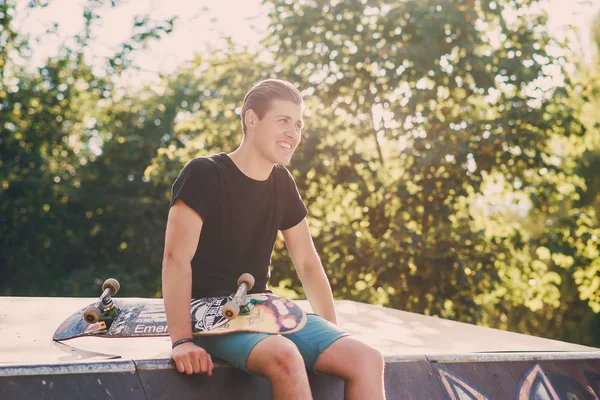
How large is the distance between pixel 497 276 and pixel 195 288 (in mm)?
5490

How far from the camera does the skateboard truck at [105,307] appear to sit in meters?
3.11

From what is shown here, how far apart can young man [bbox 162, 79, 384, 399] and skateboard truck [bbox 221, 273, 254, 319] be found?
12 cm

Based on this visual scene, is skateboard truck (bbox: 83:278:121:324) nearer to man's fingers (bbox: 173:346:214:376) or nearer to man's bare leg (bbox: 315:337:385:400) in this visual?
man's fingers (bbox: 173:346:214:376)

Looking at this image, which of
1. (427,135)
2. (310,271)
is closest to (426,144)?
(427,135)

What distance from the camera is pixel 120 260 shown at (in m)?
14.2

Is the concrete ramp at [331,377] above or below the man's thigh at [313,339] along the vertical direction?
below

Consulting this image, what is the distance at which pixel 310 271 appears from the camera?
130 inches

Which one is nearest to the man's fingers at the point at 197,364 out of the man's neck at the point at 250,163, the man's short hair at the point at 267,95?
the man's neck at the point at 250,163

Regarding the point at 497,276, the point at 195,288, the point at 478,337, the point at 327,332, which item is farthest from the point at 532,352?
the point at 497,276

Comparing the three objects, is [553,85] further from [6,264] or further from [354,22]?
[6,264]

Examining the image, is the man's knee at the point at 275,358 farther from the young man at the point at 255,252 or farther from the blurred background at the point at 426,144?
the blurred background at the point at 426,144

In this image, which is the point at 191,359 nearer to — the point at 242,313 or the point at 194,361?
the point at 194,361

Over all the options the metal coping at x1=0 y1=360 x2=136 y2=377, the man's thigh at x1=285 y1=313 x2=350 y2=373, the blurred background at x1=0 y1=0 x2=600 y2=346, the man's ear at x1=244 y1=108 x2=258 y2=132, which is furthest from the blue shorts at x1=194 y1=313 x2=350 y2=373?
the blurred background at x1=0 y1=0 x2=600 y2=346

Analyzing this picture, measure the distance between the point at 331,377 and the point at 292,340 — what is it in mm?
415
